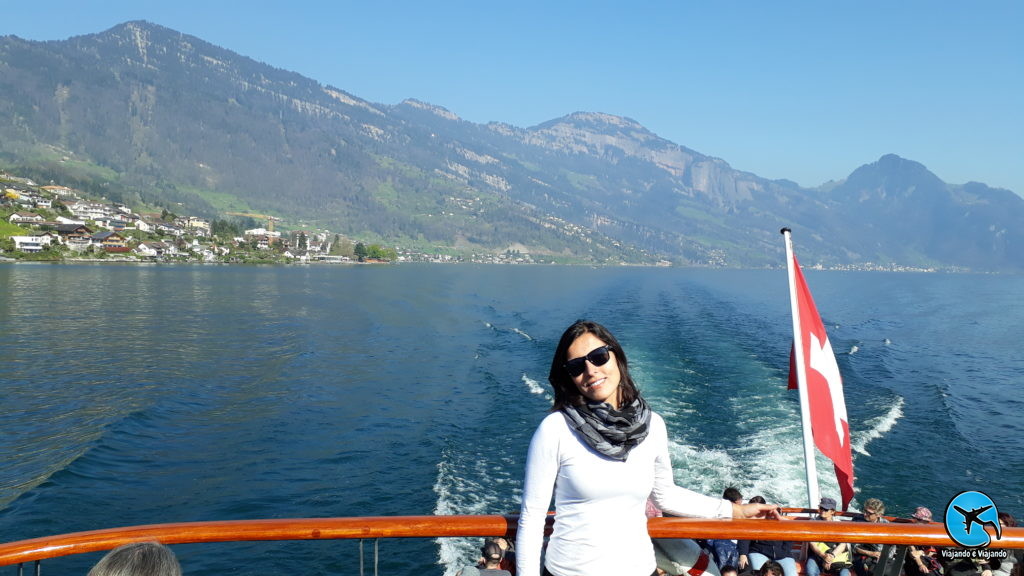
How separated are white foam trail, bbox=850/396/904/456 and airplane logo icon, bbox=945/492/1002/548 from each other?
18.7 m

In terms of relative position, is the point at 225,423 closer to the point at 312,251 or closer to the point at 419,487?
the point at 419,487

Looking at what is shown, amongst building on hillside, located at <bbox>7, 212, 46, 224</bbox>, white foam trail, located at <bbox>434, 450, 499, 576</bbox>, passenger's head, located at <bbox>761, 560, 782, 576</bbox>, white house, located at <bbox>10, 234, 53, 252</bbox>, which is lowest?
white foam trail, located at <bbox>434, 450, 499, 576</bbox>

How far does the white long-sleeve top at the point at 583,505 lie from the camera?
2828 mm

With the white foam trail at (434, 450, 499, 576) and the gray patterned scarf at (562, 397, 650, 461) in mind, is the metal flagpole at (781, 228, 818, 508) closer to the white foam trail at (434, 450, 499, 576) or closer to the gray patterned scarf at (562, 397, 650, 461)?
the gray patterned scarf at (562, 397, 650, 461)

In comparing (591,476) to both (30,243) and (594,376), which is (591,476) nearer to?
(594,376)

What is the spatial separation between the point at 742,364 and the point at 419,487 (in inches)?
831

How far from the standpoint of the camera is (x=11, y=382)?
1008 inches

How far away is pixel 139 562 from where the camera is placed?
7.61ft

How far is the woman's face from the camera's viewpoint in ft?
9.93

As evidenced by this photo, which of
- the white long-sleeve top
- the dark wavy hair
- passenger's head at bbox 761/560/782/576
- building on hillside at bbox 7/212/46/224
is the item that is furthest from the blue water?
building on hillside at bbox 7/212/46/224

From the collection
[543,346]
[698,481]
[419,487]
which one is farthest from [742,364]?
[419,487]

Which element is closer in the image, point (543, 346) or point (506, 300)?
point (543, 346)

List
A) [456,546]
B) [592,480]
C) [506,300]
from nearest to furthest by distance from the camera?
[592,480] → [456,546] → [506,300]

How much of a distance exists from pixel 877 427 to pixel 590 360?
23751mm
